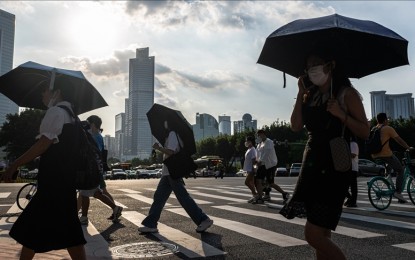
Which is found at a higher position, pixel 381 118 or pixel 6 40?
A: pixel 6 40

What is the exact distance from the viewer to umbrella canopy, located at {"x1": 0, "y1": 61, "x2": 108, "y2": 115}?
4141mm

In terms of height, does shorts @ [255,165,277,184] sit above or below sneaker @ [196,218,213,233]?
above

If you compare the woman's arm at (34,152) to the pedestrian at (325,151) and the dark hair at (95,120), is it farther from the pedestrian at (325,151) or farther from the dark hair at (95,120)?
the dark hair at (95,120)

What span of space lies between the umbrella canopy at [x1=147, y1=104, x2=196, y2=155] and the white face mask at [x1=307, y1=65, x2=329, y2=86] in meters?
3.40

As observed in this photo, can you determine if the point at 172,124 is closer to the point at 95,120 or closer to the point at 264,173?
the point at 95,120

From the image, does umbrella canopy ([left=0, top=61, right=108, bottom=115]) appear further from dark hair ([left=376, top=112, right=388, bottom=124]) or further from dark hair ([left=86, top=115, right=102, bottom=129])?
dark hair ([left=376, top=112, right=388, bottom=124])

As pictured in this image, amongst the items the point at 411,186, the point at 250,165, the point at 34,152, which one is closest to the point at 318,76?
the point at 34,152

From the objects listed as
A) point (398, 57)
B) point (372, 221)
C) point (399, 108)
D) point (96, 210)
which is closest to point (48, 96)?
point (398, 57)

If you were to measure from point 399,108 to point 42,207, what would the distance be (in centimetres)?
19942

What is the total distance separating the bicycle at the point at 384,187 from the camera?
857 cm

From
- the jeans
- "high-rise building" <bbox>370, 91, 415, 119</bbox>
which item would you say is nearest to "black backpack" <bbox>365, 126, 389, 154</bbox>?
the jeans

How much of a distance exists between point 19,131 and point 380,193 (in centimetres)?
5189

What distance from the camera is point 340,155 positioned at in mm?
2639

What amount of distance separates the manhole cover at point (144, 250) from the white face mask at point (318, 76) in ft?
9.17
